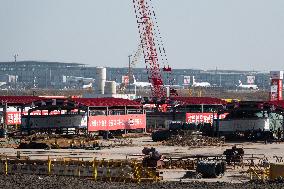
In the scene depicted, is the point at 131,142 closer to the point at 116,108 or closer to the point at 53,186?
the point at 116,108

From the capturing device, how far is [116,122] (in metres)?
111

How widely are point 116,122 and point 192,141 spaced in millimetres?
20355

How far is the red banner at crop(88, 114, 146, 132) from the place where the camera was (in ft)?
349

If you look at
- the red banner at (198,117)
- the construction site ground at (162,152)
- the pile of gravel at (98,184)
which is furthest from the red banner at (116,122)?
the pile of gravel at (98,184)

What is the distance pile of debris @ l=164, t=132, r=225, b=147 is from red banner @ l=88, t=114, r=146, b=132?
44.9ft

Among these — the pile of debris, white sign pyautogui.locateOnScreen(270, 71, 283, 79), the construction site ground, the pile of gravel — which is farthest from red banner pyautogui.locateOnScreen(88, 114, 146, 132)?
white sign pyautogui.locateOnScreen(270, 71, 283, 79)

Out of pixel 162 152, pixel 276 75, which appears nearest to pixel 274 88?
pixel 276 75

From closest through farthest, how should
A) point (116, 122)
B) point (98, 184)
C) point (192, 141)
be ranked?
point (98, 184) → point (192, 141) → point (116, 122)

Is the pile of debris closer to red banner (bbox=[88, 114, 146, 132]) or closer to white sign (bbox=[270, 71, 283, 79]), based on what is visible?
red banner (bbox=[88, 114, 146, 132])

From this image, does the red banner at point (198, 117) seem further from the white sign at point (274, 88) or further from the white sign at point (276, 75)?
the white sign at point (276, 75)

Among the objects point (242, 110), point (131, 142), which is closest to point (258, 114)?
point (242, 110)

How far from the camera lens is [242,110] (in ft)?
338

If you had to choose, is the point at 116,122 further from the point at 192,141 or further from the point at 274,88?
the point at 274,88

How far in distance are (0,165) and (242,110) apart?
49309 millimetres
